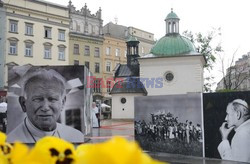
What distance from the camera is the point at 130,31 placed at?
6894 cm

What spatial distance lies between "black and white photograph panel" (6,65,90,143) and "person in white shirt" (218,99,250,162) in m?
6.09

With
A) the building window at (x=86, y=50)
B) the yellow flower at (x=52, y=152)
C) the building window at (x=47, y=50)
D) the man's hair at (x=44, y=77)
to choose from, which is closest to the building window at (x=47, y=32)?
the building window at (x=47, y=50)

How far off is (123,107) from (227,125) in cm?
2998

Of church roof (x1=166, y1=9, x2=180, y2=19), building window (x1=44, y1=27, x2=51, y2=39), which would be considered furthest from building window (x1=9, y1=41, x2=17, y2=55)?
church roof (x1=166, y1=9, x2=180, y2=19)

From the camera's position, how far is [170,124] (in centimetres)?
1280

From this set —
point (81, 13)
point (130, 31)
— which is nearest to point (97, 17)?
point (81, 13)

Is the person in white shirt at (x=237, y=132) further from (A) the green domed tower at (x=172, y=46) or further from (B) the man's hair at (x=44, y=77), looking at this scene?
(A) the green domed tower at (x=172, y=46)

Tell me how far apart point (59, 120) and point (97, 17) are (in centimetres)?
4448

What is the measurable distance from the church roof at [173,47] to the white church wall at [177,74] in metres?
1.31

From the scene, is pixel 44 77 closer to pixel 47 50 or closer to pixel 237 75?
pixel 47 50

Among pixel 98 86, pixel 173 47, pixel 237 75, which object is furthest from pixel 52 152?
pixel 237 75

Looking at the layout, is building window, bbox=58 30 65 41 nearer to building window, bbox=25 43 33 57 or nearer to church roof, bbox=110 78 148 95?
building window, bbox=25 43 33 57

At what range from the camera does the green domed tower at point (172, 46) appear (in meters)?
39.1

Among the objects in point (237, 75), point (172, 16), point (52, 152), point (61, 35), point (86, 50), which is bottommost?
point (52, 152)
